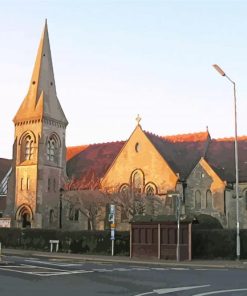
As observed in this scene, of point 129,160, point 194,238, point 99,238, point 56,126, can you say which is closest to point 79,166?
point 56,126

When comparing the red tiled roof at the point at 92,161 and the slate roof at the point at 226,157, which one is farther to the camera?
the red tiled roof at the point at 92,161

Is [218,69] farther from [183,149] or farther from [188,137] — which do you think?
[188,137]

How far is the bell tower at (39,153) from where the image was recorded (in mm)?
57062

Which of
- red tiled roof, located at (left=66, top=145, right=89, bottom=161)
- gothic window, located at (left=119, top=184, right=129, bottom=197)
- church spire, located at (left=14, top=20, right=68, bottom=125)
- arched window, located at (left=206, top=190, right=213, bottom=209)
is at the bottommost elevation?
arched window, located at (left=206, top=190, right=213, bottom=209)

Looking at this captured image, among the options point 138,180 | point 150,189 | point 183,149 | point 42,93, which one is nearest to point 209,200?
point 150,189

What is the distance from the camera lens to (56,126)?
60.2 meters

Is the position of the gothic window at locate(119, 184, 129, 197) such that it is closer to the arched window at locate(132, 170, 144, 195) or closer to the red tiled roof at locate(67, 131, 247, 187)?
the arched window at locate(132, 170, 144, 195)

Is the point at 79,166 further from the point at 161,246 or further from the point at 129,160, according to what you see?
the point at 161,246

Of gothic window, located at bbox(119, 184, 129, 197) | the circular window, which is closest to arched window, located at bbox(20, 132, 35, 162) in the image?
gothic window, located at bbox(119, 184, 129, 197)

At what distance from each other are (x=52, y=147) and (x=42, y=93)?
648cm

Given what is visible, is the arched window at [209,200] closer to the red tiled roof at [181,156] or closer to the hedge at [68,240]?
the red tiled roof at [181,156]

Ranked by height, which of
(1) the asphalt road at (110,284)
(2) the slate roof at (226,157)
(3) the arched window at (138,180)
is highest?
(2) the slate roof at (226,157)

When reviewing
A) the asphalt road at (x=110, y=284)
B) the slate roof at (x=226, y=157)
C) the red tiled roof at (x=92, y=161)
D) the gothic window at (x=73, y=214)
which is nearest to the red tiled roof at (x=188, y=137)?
the slate roof at (x=226, y=157)

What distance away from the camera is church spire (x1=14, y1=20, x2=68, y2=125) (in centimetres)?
5928
